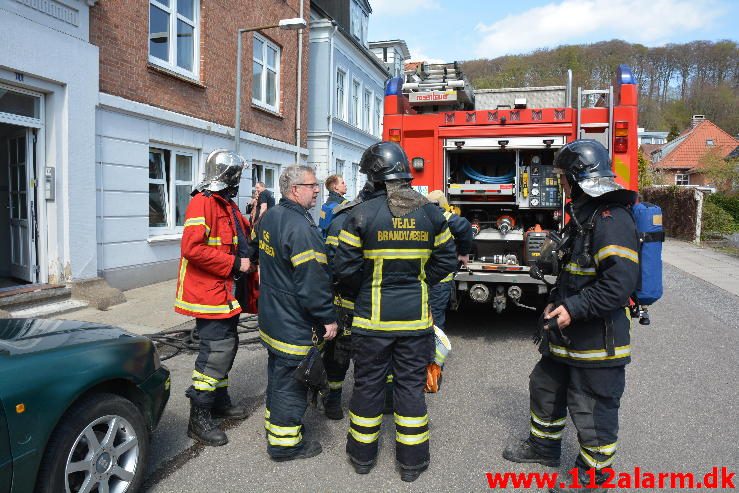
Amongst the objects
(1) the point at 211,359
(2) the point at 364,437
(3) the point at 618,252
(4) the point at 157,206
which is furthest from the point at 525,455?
(4) the point at 157,206

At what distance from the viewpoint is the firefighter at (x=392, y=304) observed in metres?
3.29

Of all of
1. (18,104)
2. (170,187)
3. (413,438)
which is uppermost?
(18,104)

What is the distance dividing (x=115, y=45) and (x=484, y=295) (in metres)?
6.48

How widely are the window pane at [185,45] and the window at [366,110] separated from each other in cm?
1234

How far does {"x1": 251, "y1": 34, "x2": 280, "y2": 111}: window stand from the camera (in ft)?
42.5

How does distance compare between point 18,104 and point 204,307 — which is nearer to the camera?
point 204,307

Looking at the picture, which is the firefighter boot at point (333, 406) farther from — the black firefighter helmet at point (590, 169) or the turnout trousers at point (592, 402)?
the black firefighter helmet at point (590, 169)

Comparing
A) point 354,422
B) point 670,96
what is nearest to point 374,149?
point 354,422

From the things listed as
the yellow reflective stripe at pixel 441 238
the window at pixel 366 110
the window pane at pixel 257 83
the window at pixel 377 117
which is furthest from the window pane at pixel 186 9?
the window at pixel 377 117

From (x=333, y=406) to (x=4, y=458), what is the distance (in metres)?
2.40

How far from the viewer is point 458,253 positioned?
5105 mm

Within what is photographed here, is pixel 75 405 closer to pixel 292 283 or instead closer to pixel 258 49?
pixel 292 283

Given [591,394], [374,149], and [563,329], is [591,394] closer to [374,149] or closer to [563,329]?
[563,329]

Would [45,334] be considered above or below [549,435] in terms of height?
above
